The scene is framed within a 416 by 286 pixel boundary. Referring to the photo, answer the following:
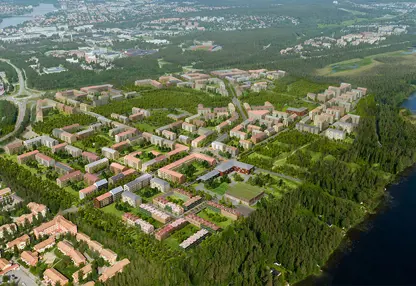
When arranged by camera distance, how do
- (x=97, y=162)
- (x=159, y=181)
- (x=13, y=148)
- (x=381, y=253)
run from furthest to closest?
(x=13, y=148) < (x=97, y=162) < (x=159, y=181) < (x=381, y=253)

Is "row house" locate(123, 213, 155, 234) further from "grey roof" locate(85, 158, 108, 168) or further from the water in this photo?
the water

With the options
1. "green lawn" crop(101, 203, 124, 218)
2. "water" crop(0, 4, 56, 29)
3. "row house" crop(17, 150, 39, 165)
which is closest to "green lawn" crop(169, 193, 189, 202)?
"green lawn" crop(101, 203, 124, 218)

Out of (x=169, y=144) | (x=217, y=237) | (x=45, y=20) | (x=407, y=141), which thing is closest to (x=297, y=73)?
(x=407, y=141)

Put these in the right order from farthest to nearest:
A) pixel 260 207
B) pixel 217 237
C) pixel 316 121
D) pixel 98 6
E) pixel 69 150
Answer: pixel 98 6, pixel 316 121, pixel 69 150, pixel 260 207, pixel 217 237

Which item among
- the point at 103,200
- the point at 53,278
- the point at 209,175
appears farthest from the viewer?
the point at 209,175

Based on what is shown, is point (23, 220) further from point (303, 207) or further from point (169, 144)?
point (303, 207)

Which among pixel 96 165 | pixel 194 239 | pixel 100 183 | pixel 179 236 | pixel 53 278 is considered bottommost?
pixel 179 236

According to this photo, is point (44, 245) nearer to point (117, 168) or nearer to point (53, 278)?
point (53, 278)

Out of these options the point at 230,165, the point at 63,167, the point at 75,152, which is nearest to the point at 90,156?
the point at 75,152
